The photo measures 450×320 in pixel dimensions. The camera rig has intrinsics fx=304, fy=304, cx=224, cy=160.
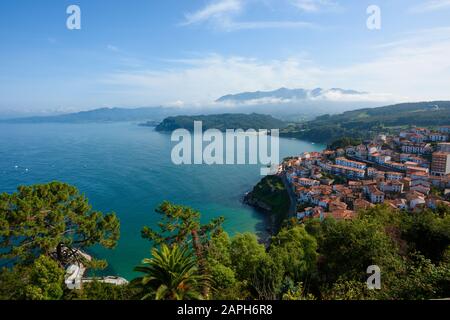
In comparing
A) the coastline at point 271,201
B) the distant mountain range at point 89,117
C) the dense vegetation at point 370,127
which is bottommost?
the coastline at point 271,201

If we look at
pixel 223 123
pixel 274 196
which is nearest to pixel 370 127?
pixel 223 123

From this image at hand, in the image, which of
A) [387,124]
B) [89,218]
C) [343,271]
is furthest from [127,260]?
[387,124]

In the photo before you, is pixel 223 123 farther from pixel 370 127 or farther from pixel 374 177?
pixel 374 177

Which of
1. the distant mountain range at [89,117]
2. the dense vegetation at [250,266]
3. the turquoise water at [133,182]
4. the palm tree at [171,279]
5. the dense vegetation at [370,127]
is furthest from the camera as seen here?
the distant mountain range at [89,117]

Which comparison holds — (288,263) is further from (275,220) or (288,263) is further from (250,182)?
(250,182)

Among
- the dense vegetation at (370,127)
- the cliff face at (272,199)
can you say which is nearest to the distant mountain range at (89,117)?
the dense vegetation at (370,127)

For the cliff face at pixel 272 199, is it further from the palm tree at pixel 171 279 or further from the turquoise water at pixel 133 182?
the palm tree at pixel 171 279

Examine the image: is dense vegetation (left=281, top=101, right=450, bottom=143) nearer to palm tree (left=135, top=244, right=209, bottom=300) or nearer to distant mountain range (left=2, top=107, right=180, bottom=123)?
palm tree (left=135, top=244, right=209, bottom=300)
